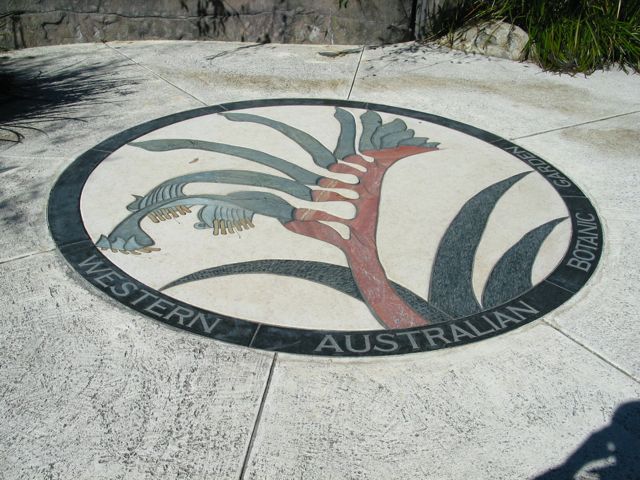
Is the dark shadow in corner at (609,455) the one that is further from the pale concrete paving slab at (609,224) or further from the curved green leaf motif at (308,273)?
the curved green leaf motif at (308,273)

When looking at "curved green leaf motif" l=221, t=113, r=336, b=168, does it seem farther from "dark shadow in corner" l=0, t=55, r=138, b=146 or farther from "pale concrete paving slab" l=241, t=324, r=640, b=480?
"pale concrete paving slab" l=241, t=324, r=640, b=480

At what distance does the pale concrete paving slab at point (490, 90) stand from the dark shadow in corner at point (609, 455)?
2.91 meters

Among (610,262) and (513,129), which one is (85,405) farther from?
(513,129)

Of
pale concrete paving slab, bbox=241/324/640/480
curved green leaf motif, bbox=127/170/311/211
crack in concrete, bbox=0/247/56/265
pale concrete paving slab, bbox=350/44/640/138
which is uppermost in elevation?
pale concrete paving slab, bbox=350/44/640/138


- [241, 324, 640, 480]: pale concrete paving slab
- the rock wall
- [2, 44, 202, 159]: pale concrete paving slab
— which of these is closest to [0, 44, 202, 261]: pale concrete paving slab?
[2, 44, 202, 159]: pale concrete paving slab

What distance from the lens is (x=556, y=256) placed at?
3.64 metres

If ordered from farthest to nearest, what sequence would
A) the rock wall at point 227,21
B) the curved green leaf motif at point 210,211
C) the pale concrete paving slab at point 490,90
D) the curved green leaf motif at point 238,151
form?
1. the rock wall at point 227,21
2. the pale concrete paving slab at point 490,90
3. the curved green leaf motif at point 238,151
4. the curved green leaf motif at point 210,211

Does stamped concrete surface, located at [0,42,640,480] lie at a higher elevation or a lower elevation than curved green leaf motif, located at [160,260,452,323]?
lower

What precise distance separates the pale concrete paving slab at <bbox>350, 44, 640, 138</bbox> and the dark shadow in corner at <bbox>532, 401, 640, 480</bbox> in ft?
9.56

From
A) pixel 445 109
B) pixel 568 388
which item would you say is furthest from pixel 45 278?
pixel 445 109

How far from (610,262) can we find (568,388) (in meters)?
1.11

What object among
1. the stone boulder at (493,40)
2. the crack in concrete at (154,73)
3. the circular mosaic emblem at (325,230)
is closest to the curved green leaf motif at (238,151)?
the circular mosaic emblem at (325,230)

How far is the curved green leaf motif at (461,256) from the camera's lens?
3.27 meters

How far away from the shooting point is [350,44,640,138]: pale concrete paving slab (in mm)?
5445
